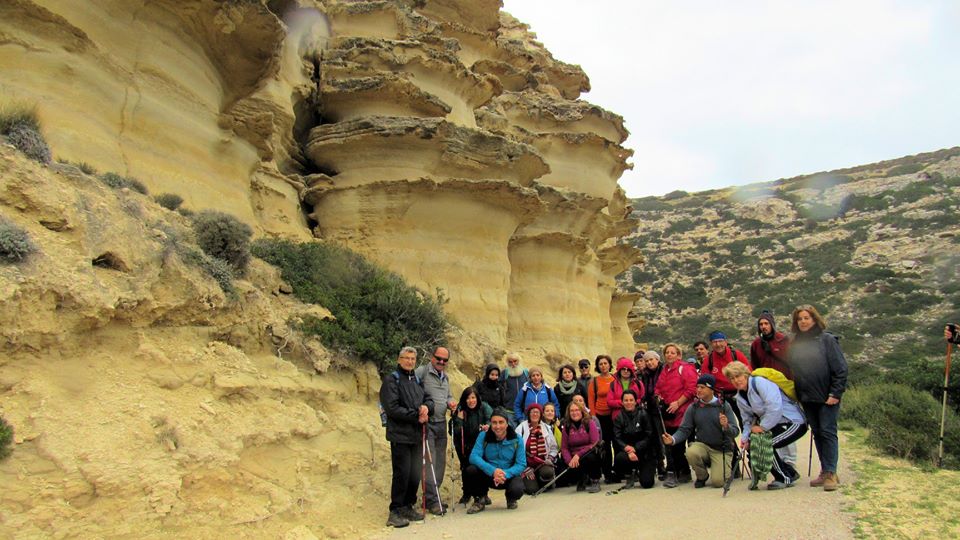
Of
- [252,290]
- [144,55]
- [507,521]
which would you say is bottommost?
[507,521]

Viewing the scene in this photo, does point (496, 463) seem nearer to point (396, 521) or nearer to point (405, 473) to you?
point (405, 473)

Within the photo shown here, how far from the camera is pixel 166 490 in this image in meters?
5.04

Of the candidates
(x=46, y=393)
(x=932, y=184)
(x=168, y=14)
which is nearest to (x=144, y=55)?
(x=168, y=14)

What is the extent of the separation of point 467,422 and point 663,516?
2.39 m

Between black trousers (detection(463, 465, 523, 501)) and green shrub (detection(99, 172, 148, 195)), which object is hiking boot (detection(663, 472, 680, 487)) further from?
green shrub (detection(99, 172, 148, 195))

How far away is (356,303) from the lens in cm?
967

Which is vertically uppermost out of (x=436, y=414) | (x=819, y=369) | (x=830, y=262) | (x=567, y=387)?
(x=830, y=262)

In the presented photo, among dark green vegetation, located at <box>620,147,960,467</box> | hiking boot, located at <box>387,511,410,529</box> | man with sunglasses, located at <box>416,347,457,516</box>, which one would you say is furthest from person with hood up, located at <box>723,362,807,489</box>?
dark green vegetation, located at <box>620,147,960,467</box>

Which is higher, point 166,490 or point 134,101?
point 134,101

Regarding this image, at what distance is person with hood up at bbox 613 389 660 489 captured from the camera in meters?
7.30

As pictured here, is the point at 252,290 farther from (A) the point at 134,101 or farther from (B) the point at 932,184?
(B) the point at 932,184

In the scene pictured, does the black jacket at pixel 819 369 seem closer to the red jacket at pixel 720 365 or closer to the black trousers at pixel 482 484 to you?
the red jacket at pixel 720 365

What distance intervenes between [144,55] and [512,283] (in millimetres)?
10668

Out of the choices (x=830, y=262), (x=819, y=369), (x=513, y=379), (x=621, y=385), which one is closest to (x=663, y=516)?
(x=819, y=369)
